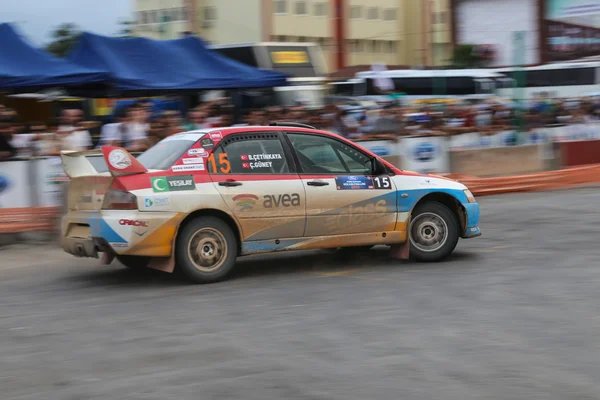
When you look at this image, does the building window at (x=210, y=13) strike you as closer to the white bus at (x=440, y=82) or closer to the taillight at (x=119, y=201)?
the white bus at (x=440, y=82)

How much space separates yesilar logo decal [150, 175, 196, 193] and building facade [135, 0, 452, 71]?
52694 mm

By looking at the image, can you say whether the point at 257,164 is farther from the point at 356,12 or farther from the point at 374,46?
the point at 356,12

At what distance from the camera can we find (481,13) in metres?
62.4

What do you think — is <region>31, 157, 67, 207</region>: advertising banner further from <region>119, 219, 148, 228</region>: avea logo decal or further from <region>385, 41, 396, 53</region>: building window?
<region>385, 41, 396, 53</region>: building window

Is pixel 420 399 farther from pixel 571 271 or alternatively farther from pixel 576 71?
pixel 576 71

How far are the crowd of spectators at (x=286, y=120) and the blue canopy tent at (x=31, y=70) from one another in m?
0.77

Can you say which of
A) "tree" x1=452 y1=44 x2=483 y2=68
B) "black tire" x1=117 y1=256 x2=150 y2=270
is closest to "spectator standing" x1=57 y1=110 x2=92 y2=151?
"black tire" x1=117 y1=256 x2=150 y2=270

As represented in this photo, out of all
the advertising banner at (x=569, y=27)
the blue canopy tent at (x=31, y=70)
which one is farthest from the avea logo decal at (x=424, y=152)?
the advertising banner at (x=569, y=27)

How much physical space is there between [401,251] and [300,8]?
62.8 meters

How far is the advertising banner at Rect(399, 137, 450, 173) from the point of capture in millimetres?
18203

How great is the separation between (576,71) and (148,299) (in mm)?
36903

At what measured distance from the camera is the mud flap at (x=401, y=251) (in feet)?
31.8

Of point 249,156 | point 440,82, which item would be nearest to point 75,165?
point 249,156

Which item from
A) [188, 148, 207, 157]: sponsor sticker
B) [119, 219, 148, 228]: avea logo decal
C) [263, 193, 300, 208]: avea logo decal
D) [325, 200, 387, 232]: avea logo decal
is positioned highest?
[188, 148, 207, 157]: sponsor sticker
